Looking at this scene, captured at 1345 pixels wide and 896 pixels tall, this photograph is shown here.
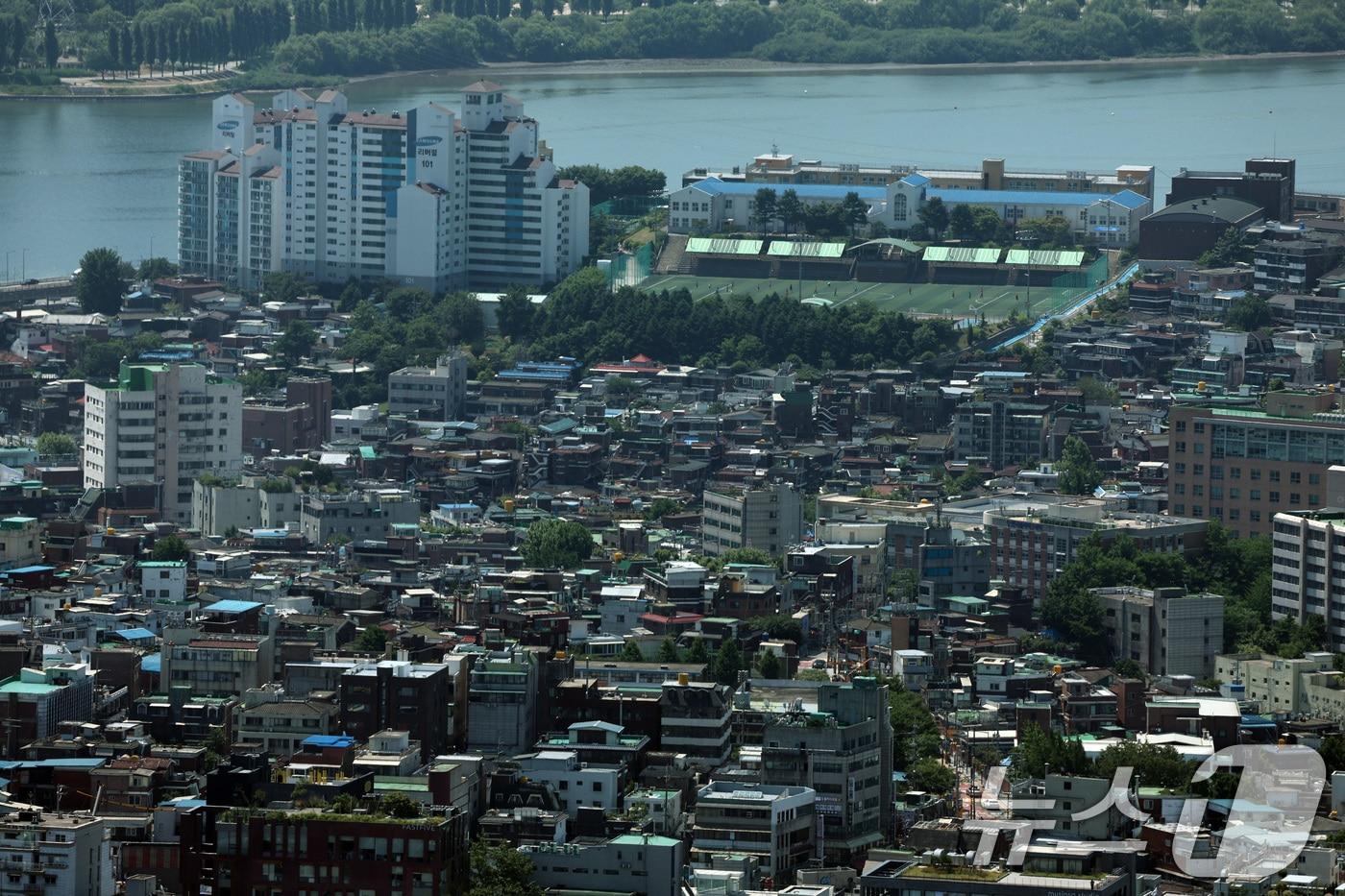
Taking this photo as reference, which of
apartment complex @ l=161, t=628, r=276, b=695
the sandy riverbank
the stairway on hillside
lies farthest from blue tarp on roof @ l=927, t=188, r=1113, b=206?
the sandy riverbank

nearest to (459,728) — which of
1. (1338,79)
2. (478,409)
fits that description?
(478,409)

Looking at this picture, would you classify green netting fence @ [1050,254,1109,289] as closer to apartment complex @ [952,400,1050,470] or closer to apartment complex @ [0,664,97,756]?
apartment complex @ [952,400,1050,470]

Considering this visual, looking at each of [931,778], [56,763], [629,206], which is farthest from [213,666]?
[629,206]

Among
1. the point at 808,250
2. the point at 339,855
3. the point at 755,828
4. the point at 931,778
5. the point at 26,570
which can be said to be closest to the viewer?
the point at 339,855

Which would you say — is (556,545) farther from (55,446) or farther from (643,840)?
(643,840)

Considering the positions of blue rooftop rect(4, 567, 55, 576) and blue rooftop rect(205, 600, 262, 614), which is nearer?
blue rooftop rect(205, 600, 262, 614)

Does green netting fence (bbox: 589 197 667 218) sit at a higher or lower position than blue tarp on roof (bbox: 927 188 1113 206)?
lower

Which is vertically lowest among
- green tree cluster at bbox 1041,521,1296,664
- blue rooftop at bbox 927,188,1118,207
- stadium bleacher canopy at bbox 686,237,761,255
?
green tree cluster at bbox 1041,521,1296,664
